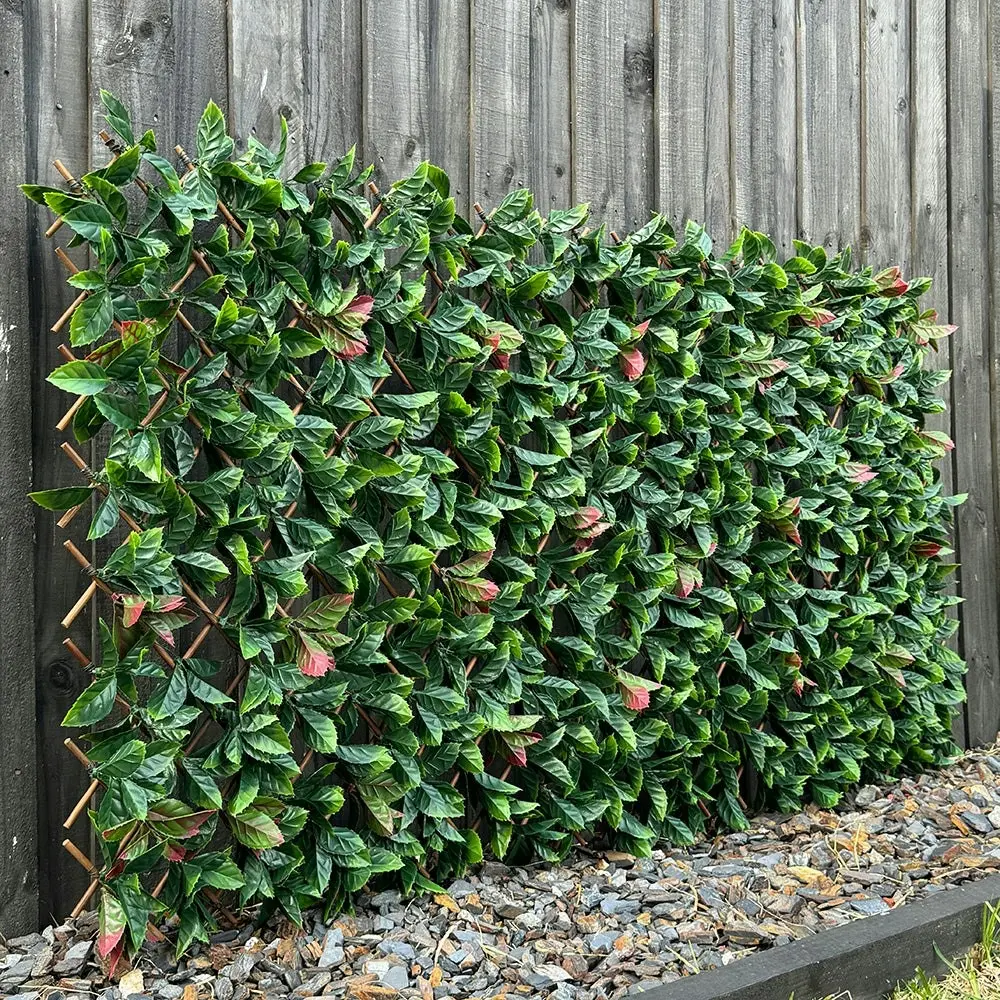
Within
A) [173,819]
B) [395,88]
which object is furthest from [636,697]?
[395,88]

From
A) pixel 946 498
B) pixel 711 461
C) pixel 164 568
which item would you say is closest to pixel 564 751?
pixel 711 461

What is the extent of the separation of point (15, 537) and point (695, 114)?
190 cm

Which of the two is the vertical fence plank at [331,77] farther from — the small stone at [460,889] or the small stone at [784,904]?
the small stone at [784,904]

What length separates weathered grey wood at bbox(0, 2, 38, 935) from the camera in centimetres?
176

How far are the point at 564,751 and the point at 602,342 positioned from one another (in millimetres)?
904

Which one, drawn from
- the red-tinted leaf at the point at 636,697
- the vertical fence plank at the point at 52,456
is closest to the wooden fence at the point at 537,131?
the vertical fence plank at the point at 52,456

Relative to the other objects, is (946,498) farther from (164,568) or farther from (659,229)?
(164,568)

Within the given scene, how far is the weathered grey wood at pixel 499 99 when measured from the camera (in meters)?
2.27

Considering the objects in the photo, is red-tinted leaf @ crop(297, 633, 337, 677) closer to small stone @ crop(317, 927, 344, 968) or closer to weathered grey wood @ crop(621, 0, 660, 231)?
small stone @ crop(317, 927, 344, 968)

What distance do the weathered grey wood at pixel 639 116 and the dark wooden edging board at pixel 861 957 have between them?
1625 mm

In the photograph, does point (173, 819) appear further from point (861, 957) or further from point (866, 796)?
point (866, 796)

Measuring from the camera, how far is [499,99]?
7.52ft

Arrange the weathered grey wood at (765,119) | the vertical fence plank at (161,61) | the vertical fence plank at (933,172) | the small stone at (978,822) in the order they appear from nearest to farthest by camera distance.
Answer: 1. the vertical fence plank at (161,61)
2. the small stone at (978,822)
3. the weathered grey wood at (765,119)
4. the vertical fence plank at (933,172)

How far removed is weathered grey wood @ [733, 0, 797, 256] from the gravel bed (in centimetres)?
157
